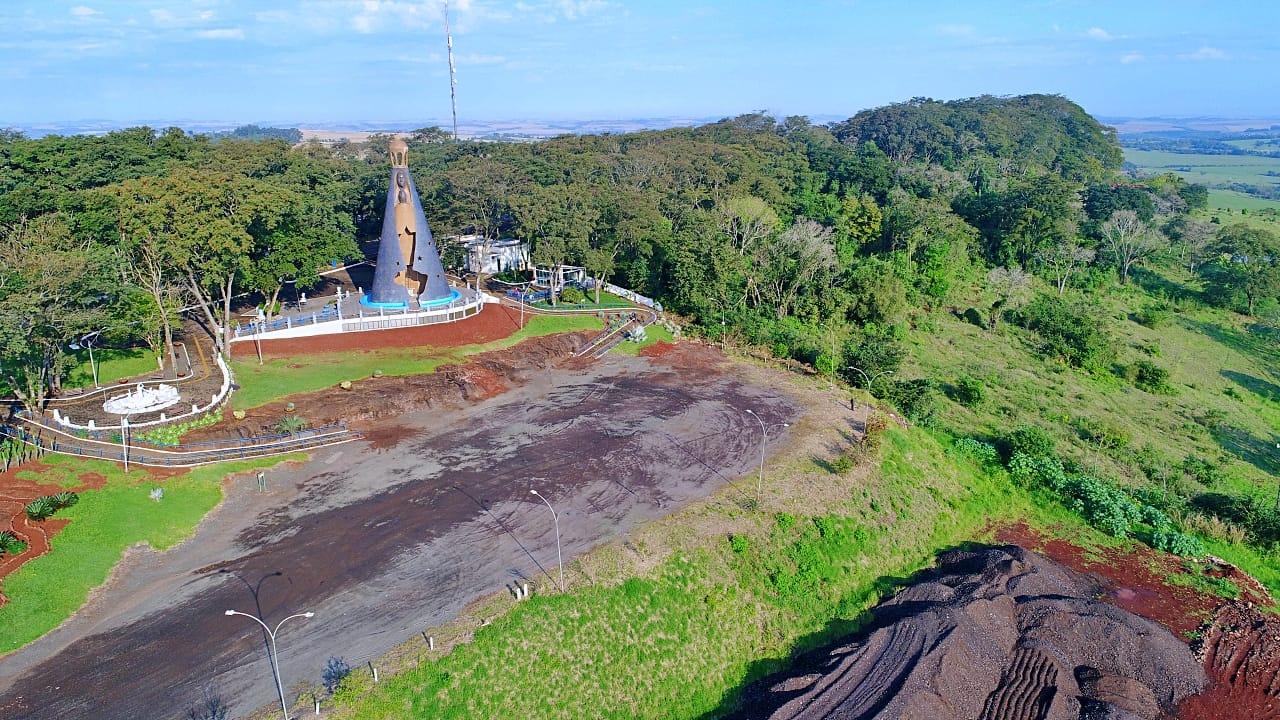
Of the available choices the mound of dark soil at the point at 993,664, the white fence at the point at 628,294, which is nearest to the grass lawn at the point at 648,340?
the white fence at the point at 628,294

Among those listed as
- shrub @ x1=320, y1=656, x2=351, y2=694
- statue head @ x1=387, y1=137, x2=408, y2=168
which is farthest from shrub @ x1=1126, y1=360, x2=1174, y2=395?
statue head @ x1=387, y1=137, x2=408, y2=168

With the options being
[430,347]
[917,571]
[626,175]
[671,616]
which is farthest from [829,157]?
[671,616]

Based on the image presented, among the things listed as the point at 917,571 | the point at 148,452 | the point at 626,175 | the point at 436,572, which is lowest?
the point at 917,571

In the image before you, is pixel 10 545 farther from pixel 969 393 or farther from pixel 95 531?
pixel 969 393

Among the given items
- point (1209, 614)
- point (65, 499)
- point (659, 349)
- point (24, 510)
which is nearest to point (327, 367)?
point (65, 499)

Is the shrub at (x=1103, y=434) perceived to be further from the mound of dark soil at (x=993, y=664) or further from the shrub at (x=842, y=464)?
the mound of dark soil at (x=993, y=664)

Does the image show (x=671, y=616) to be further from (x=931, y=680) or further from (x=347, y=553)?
(x=347, y=553)
